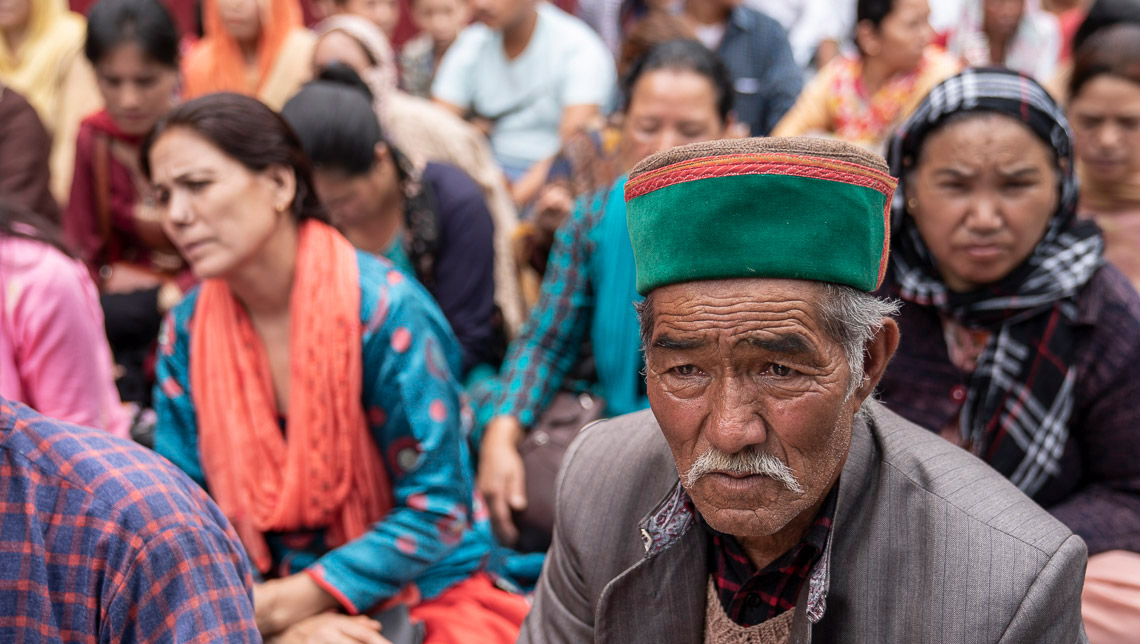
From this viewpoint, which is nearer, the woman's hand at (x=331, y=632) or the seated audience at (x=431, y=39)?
the woman's hand at (x=331, y=632)

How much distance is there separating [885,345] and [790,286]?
10.5 inches

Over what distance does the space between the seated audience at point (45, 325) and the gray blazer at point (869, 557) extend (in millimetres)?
1700

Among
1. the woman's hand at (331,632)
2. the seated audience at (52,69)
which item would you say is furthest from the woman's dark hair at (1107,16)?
the seated audience at (52,69)

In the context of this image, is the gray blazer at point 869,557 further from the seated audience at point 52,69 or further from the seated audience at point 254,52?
the seated audience at point 52,69

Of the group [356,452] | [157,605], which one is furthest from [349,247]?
[157,605]

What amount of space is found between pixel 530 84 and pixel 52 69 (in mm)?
2688

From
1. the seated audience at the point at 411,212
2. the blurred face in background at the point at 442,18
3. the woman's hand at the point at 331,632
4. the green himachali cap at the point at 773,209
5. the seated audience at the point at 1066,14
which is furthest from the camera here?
the blurred face in background at the point at 442,18

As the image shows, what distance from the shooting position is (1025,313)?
8.84ft

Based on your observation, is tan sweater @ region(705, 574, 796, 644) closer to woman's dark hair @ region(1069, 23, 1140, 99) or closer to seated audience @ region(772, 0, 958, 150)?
woman's dark hair @ region(1069, 23, 1140, 99)

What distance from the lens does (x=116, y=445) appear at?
5.64ft

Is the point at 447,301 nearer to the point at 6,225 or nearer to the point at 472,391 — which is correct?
the point at 472,391

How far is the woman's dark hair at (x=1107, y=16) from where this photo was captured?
149 inches

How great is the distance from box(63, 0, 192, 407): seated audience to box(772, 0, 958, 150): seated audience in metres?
2.73

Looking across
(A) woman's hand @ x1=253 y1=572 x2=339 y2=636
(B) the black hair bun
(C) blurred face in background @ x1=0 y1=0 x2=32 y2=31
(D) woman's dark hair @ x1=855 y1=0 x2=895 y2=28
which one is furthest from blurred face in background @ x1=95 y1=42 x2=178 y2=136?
(D) woman's dark hair @ x1=855 y1=0 x2=895 y2=28
